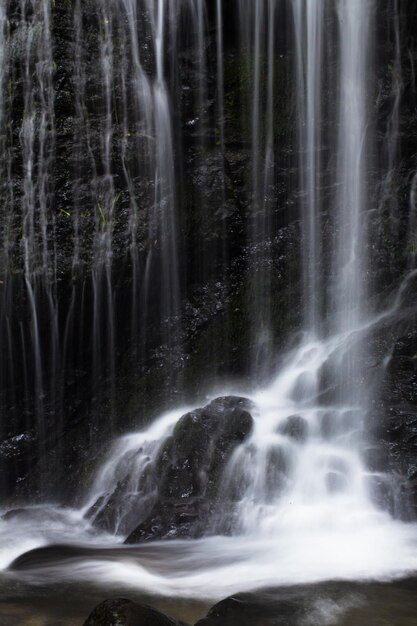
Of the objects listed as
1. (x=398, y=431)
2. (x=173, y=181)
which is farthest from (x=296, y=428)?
(x=173, y=181)

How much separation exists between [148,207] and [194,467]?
4936mm

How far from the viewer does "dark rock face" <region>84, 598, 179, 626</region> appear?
366 centimetres

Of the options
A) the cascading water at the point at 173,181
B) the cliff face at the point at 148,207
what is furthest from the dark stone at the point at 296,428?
the cliff face at the point at 148,207

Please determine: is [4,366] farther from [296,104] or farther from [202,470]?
[296,104]

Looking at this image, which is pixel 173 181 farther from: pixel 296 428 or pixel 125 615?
pixel 125 615

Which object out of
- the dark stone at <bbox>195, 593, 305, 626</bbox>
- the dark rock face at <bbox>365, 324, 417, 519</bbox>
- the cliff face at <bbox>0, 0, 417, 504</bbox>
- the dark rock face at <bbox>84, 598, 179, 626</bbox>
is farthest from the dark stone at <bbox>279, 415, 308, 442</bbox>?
the dark rock face at <bbox>84, 598, 179, 626</bbox>

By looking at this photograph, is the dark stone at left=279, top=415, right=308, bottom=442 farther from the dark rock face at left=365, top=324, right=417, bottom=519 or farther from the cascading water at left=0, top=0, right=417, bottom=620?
the cascading water at left=0, top=0, right=417, bottom=620

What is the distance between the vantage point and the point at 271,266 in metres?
11.0

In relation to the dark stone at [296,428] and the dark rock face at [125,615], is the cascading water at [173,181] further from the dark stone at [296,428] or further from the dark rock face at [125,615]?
the dark rock face at [125,615]

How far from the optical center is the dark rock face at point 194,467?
22.9ft

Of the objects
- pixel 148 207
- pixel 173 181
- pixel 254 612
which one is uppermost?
pixel 173 181

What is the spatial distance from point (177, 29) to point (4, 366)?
21.4 feet

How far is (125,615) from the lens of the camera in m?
3.68

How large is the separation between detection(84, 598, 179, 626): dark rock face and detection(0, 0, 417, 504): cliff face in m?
6.72
